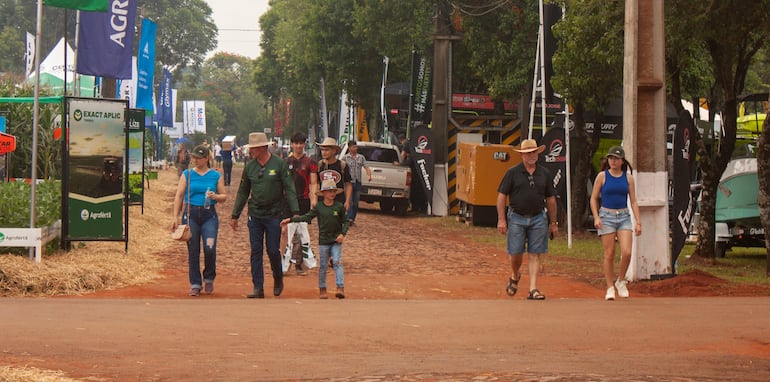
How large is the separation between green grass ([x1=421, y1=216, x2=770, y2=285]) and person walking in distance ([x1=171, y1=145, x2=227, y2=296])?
19.2 feet

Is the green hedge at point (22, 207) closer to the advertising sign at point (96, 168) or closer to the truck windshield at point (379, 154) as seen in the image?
the advertising sign at point (96, 168)

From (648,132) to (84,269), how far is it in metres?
7.29

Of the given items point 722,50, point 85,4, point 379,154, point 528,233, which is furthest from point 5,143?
point 379,154

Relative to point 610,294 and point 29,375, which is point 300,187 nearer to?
point 610,294

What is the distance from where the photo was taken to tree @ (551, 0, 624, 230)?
20172mm

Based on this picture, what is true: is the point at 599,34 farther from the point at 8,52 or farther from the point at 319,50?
the point at 8,52

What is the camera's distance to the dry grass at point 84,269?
13289 mm

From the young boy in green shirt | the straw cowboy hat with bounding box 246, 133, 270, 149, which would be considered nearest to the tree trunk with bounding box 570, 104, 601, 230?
the young boy in green shirt

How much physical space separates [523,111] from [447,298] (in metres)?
17.6

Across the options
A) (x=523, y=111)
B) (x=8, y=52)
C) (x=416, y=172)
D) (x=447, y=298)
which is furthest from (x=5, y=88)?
(x=8, y=52)

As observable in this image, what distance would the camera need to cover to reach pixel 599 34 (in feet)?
67.8

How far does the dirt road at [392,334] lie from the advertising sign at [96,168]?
5.00ft

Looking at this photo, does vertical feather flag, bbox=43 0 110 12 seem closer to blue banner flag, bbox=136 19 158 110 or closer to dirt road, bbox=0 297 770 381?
dirt road, bbox=0 297 770 381

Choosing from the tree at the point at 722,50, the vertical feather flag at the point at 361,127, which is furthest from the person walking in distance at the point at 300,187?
the vertical feather flag at the point at 361,127
